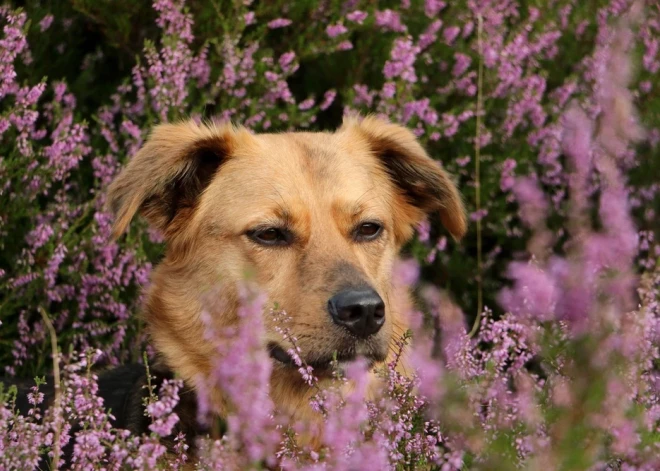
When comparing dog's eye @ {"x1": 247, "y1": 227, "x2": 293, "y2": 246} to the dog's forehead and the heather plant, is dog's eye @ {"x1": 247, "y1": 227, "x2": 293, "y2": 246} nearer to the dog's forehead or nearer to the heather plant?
the dog's forehead

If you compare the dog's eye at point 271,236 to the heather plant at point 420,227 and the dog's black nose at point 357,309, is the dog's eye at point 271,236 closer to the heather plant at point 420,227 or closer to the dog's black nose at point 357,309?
the heather plant at point 420,227

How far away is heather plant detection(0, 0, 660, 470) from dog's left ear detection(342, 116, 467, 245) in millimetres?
364

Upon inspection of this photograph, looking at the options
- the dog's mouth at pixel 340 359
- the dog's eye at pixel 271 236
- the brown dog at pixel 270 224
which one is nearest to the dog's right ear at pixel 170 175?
the brown dog at pixel 270 224

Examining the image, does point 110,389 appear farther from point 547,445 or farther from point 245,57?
point 547,445

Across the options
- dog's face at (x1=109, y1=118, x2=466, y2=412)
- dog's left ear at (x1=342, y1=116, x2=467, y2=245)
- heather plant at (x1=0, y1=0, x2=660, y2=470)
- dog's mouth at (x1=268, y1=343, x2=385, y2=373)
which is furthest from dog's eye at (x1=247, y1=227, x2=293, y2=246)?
dog's left ear at (x1=342, y1=116, x2=467, y2=245)

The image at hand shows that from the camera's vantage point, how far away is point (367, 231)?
3.55 m

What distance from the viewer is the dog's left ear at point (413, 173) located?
12.6ft

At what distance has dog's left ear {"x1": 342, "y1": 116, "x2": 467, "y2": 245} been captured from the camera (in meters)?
3.83

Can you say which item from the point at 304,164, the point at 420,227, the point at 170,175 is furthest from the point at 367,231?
the point at 420,227

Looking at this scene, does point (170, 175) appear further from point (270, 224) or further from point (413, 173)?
point (413, 173)

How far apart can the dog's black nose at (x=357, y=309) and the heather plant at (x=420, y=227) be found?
0.61 feet

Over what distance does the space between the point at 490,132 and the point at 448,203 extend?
63.1 inches

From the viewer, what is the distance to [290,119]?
4.88 meters

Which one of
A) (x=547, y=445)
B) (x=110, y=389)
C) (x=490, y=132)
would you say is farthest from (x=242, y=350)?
(x=490, y=132)
